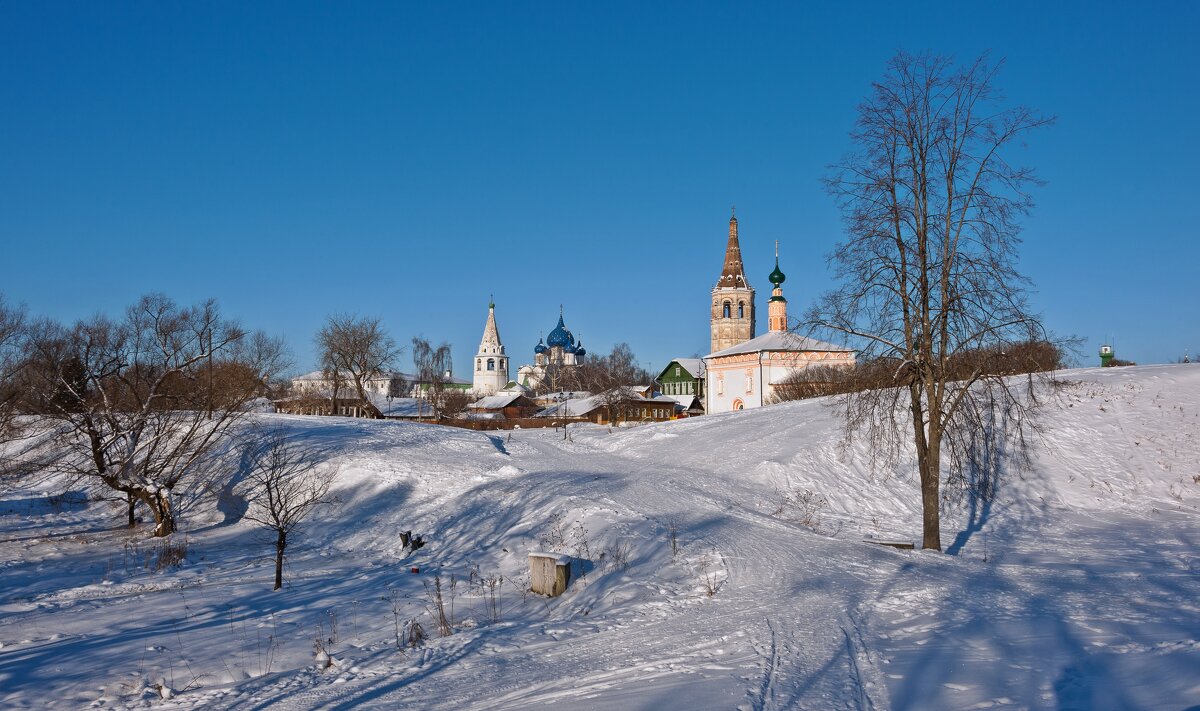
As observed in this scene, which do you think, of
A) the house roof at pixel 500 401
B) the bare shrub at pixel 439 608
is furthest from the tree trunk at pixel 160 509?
the house roof at pixel 500 401

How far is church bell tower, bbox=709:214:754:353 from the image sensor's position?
264 ft

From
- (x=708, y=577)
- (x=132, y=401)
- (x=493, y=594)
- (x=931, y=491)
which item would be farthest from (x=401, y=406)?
(x=708, y=577)

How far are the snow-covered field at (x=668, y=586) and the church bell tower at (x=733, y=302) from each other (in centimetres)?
5297

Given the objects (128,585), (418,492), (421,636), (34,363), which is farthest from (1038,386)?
(34,363)

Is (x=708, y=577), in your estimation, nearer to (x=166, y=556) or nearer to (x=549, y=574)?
(x=549, y=574)

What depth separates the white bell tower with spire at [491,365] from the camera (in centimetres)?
12975

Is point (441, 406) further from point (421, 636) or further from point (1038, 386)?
point (421, 636)

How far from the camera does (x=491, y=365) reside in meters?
131

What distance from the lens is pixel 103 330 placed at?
2277cm

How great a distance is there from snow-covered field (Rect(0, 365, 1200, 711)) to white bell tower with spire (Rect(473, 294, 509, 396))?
102 metres

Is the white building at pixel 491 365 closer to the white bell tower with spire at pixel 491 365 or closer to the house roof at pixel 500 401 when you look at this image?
the white bell tower with spire at pixel 491 365

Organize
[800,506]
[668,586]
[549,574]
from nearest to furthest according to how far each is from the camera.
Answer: [668,586] → [549,574] → [800,506]

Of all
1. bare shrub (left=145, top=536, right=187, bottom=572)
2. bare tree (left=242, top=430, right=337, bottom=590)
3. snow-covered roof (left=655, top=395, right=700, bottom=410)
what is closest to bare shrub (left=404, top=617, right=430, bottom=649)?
bare shrub (left=145, top=536, right=187, bottom=572)

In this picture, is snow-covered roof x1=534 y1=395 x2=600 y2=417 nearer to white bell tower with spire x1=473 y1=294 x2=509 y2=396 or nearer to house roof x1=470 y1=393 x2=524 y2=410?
house roof x1=470 y1=393 x2=524 y2=410
